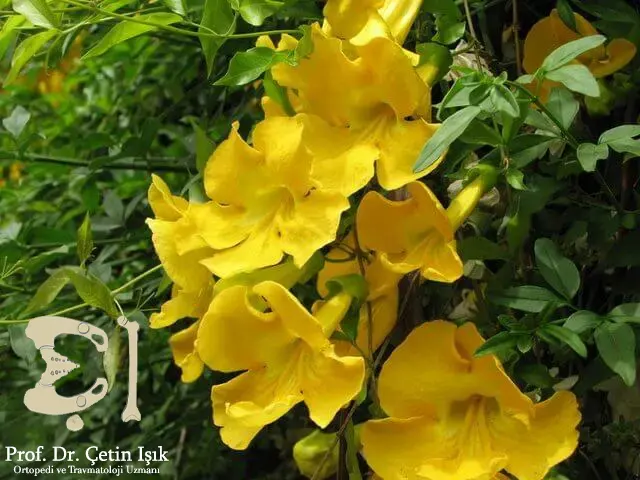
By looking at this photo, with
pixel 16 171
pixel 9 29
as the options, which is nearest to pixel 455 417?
pixel 9 29

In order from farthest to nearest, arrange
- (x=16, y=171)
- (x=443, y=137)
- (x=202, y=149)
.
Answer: (x=16, y=171) → (x=202, y=149) → (x=443, y=137)

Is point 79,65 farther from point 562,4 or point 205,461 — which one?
point 562,4

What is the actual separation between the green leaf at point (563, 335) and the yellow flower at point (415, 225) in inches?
3.4

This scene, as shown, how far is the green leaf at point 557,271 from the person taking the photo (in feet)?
2.08

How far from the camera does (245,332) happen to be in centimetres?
60

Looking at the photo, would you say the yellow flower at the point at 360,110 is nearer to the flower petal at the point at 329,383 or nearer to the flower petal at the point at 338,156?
the flower petal at the point at 338,156

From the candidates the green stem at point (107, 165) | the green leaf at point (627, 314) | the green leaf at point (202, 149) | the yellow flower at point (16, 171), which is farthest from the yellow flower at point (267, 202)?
the yellow flower at point (16, 171)

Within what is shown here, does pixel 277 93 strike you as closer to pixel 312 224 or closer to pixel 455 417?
pixel 312 224

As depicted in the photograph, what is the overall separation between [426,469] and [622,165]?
32 centimetres

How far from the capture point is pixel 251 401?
2.01 ft

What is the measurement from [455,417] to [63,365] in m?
0.50

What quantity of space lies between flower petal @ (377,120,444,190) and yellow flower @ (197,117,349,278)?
0.04 m

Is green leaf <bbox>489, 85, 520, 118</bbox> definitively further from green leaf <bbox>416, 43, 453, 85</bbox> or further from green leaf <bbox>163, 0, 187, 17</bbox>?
green leaf <bbox>163, 0, 187, 17</bbox>

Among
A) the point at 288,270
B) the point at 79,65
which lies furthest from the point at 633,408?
the point at 79,65
